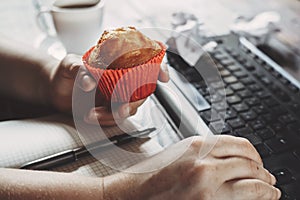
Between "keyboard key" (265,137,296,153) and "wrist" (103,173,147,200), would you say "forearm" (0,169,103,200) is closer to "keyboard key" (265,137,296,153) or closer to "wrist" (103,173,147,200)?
"wrist" (103,173,147,200)

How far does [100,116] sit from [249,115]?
0.24 m

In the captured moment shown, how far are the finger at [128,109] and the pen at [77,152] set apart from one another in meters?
0.03

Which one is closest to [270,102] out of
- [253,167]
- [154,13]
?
[253,167]

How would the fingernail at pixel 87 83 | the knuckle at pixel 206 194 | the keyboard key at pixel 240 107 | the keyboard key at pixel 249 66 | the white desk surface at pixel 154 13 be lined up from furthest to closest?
the white desk surface at pixel 154 13
the keyboard key at pixel 249 66
the keyboard key at pixel 240 107
the fingernail at pixel 87 83
the knuckle at pixel 206 194

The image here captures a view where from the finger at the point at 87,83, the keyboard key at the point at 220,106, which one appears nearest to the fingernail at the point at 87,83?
the finger at the point at 87,83

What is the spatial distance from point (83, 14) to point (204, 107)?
30 centimetres

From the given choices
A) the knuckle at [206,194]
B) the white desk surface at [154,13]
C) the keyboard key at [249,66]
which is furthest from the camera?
the white desk surface at [154,13]

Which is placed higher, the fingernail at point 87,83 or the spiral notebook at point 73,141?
the fingernail at point 87,83

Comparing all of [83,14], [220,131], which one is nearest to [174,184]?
[220,131]

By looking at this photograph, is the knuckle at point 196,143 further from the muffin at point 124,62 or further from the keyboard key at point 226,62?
the keyboard key at point 226,62

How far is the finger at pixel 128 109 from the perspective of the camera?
0.50 meters

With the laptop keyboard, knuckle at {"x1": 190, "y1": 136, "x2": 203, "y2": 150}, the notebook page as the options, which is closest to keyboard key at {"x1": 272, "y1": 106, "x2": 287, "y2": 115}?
the laptop keyboard

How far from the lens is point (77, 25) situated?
0.72m

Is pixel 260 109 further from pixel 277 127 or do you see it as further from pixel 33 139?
pixel 33 139
